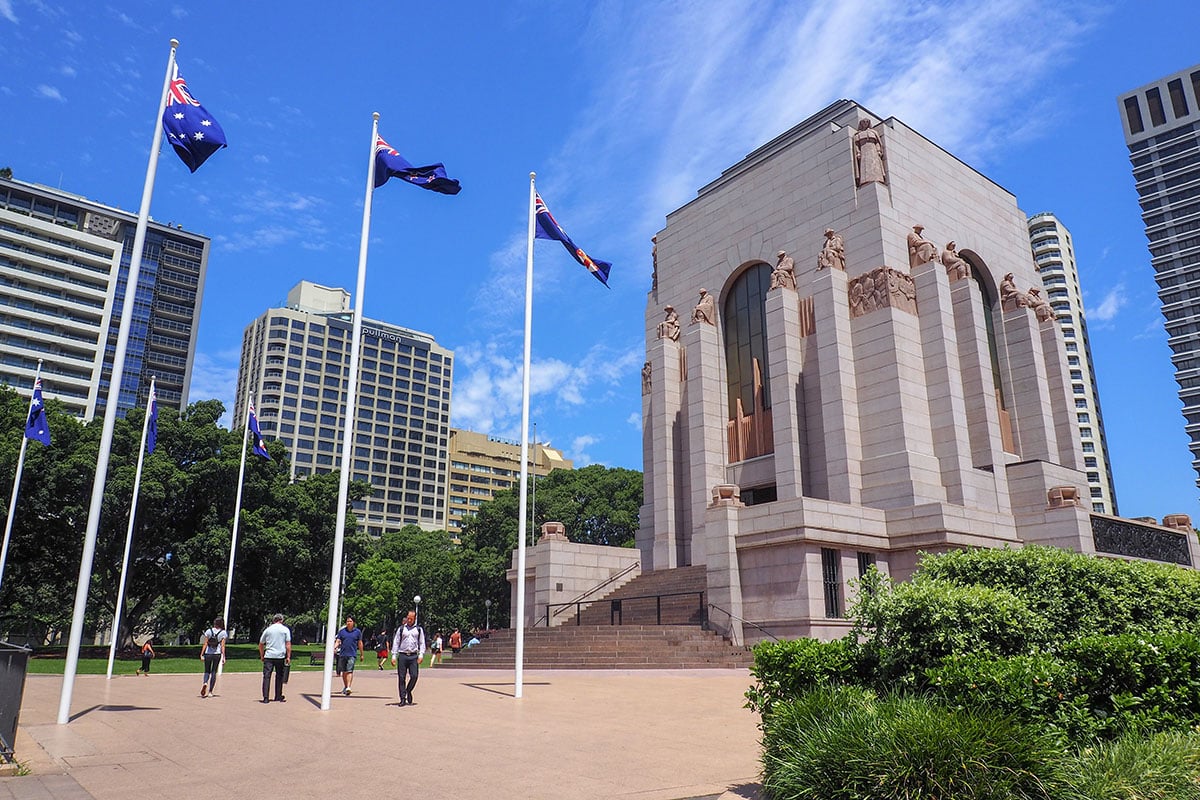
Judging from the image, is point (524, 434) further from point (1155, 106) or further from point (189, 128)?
point (1155, 106)

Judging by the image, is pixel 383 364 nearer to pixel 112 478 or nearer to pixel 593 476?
pixel 593 476

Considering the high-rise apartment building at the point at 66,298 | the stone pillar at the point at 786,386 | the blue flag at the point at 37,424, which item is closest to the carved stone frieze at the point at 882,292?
the stone pillar at the point at 786,386

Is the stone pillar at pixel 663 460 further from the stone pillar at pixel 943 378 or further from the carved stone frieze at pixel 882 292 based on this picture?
the stone pillar at pixel 943 378

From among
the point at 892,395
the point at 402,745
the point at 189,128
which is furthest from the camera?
the point at 892,395

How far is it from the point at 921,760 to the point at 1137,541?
1143 inches

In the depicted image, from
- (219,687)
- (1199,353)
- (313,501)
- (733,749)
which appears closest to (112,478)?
(313,501)

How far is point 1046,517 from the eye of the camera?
96.7 ft

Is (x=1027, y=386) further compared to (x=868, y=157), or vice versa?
(x=1027, y=386)

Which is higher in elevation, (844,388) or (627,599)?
(844,388)

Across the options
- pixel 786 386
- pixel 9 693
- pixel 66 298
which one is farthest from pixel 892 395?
pixel 66 298

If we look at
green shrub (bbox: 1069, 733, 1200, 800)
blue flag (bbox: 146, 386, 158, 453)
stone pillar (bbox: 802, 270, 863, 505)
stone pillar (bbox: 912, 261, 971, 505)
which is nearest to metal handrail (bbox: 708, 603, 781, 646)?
stone pillar (bbox: 802, 270, 863, 505)

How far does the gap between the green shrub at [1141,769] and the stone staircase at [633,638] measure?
56.3 feet

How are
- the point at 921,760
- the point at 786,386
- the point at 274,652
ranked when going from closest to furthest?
the point at 921,760, the point at 274,652, the point at 786,386

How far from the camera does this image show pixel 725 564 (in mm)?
27656
